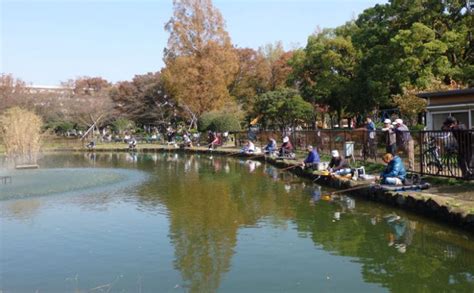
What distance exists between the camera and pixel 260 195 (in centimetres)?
1422

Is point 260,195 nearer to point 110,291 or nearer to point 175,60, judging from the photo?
point 110,291

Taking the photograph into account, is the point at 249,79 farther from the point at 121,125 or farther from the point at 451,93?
the point at 451,93

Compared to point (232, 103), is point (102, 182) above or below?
below

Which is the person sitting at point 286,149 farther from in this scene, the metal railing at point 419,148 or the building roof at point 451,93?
the building roof at point 451,93

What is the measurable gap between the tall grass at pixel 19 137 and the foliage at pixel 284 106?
56.0ft

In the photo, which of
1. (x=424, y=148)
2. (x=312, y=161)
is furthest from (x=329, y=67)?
(x=424, y=148)

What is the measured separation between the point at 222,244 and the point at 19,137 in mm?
16538

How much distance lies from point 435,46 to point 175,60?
78.4 ft

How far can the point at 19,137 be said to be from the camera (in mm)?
21844

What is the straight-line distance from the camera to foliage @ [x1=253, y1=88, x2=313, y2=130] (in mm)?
33688

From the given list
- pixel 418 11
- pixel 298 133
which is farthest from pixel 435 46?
pixel 298 133

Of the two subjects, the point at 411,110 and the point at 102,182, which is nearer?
the point at 102,182

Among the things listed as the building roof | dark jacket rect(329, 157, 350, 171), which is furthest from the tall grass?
the building roof

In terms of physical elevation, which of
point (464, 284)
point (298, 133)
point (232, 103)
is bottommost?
point (464, 284)
